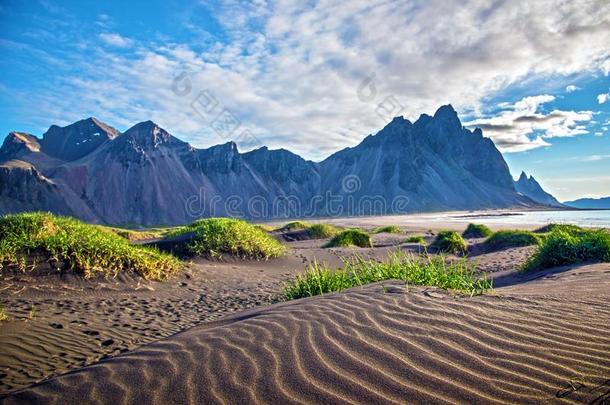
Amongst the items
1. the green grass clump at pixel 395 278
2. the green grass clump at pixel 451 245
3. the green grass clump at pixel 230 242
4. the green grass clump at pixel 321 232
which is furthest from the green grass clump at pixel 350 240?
the green grass clump at pixel 395 278

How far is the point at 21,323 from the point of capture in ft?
16.8

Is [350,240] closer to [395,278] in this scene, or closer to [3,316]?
[395,278]

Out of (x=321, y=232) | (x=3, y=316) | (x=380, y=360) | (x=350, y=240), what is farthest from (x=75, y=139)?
(x=380, y=360)

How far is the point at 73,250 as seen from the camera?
7.87 m

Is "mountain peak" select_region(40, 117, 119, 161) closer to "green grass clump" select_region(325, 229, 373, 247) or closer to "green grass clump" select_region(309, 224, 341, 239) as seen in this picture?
"green grass clump" select_region(309, 224, 341, 239)

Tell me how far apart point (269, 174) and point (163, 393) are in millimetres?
150967

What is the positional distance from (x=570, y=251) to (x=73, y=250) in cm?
1054

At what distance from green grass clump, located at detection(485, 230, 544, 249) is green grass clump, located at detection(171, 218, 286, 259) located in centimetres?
963

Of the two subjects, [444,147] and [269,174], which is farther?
[444,147]

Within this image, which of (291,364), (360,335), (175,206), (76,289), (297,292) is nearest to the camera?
(291,364)

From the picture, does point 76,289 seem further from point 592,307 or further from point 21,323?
point 592,307

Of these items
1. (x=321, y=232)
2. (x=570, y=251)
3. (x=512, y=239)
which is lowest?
(x=321, y=232)

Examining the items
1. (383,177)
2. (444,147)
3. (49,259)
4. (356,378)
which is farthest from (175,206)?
(444,147)

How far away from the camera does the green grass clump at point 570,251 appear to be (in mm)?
7871
